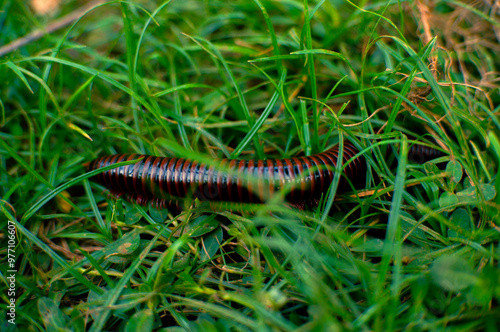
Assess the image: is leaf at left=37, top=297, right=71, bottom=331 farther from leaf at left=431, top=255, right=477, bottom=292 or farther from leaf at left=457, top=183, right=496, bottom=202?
leaf at left=457, top=183, right=496, bottom=202

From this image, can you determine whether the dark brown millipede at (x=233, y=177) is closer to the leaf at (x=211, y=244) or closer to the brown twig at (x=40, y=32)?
the leaf at (x=211, y=244)

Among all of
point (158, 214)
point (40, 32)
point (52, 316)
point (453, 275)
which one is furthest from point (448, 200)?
point (40, 32)

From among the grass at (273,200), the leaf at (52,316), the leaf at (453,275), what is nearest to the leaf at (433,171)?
the grass at (273,200)

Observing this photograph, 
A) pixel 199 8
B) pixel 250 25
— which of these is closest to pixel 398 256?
pixel 250 25

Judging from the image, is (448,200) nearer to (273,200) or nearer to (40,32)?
(273,200)

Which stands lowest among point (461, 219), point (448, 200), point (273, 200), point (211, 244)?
point (211, 244)

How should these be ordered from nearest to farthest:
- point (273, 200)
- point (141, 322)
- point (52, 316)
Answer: point (273, 200), point (141, 322), point (52, 316)

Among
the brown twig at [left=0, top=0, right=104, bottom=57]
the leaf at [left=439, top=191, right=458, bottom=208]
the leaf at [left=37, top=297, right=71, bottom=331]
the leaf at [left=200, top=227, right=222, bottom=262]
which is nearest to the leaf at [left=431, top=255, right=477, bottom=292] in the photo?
the leaf at [left=439, top=191, right=458, bottom=208]

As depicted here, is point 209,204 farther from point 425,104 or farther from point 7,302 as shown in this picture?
point 425,104
